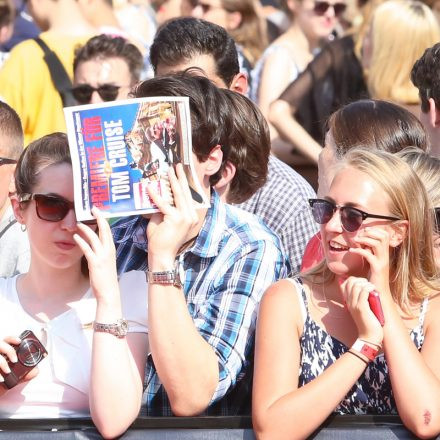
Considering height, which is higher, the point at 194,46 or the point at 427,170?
the point at 427,170

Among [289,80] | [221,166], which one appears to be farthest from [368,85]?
[221,166]

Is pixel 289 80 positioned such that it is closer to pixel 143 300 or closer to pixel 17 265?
pixel 17 265

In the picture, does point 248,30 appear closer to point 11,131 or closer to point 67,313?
point 11,131

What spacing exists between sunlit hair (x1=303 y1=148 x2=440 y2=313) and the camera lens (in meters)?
0.79

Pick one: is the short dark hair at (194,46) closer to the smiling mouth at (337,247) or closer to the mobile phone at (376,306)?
the smiling mouth at (337,247)

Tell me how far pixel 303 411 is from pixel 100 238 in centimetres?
71

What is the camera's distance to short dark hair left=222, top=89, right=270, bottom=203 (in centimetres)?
354

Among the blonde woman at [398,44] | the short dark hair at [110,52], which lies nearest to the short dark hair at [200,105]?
the short dark hair at [110,52]

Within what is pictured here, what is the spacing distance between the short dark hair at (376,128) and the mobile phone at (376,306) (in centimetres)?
86

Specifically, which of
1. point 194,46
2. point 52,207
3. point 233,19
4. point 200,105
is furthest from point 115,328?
point 233,19

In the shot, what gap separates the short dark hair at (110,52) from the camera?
5.70m

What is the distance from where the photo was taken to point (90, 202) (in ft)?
9.37

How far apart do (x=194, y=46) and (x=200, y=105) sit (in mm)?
1582

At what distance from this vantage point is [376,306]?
2.83 m
